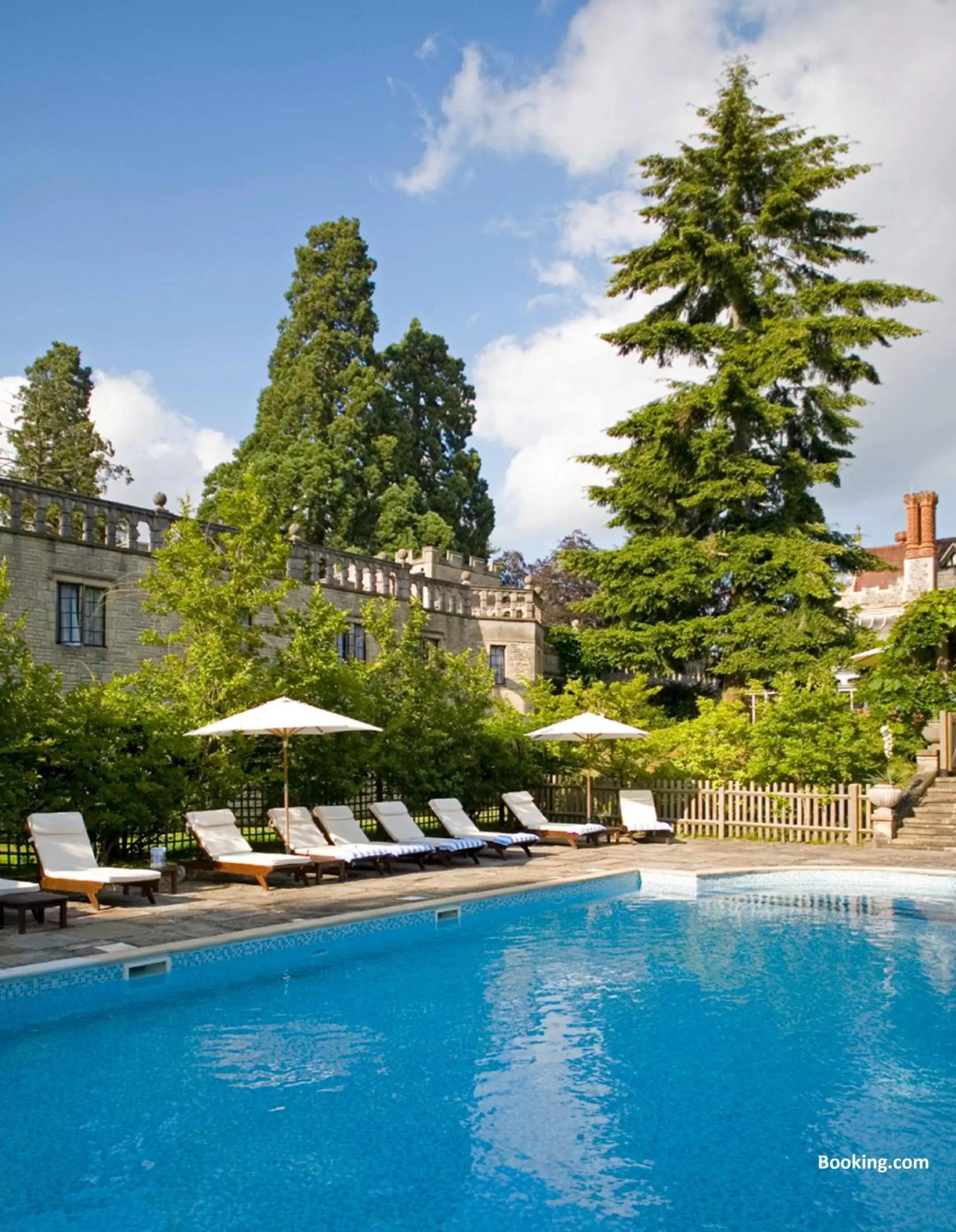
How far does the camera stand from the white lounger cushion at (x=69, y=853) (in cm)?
1092

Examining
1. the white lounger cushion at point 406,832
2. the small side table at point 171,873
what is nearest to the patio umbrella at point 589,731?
the white lounger cushion at point 406,832

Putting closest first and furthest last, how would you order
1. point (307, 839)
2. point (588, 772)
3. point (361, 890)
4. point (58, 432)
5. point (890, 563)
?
point (361, 890)
point (307, 839)
point (588, 772)
point (58, 432)
point (890, 563)

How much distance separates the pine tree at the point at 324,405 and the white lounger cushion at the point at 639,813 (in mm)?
21595

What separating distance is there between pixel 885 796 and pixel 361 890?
9.65 metres

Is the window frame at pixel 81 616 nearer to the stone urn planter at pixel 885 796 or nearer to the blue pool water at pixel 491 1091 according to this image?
the blue pool water at pixel 491 1091

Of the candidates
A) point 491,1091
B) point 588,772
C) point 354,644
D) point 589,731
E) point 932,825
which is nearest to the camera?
point 491,1091

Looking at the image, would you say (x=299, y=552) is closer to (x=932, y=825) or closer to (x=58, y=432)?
(x=932, y=825)

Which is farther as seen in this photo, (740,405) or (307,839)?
(740,405)

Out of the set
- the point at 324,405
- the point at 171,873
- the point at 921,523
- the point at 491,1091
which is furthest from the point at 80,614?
the point at 921,523

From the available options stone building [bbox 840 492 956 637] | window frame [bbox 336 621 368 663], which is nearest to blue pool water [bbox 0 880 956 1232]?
window frame [bbox 336 621 368 663]

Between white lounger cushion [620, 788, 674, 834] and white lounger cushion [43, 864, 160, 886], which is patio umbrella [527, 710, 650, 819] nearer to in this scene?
white lounger cushion [620, 788, 674, 834]

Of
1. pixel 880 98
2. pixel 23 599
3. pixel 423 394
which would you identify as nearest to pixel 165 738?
pixel 23 599

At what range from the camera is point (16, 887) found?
9961 mm

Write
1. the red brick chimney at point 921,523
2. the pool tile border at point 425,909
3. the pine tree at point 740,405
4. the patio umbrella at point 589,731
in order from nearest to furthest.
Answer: the pool tile border at point 425,909 → the patio umbrella at point 589,731 → the pine tree at point 740,405 → the red brick chimney at point 921,523
